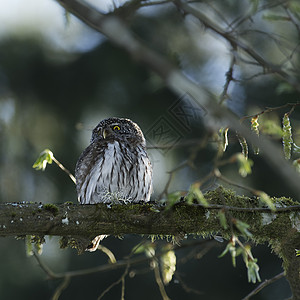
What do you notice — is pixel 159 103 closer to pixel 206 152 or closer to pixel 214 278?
pixel 206 152

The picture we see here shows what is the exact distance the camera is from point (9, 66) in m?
7.07

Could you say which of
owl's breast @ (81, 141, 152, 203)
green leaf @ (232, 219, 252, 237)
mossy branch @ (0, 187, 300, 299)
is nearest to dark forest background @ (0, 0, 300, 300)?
A: owl's breast @ (81, 141, 152, 203)

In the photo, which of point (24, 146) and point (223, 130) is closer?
point (223, 130)

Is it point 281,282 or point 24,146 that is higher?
point 24,146

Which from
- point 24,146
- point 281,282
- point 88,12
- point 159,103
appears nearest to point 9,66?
point 24,146

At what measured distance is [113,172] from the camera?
4.40 meters

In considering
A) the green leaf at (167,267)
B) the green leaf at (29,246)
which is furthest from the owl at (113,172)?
the green leaf at (167,267)

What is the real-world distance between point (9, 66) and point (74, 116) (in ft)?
3.95

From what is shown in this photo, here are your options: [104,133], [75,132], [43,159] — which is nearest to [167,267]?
[43,159]

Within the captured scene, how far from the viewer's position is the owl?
4.40 metres

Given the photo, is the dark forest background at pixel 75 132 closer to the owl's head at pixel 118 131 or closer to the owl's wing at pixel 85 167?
the owl's head at pixel 118 131

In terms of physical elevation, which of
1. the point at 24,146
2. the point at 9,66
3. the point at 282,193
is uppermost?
the point at 9,66

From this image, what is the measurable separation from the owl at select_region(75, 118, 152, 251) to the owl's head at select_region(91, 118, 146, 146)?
73mm

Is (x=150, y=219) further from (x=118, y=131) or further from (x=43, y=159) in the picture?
(x=118, y=131)
